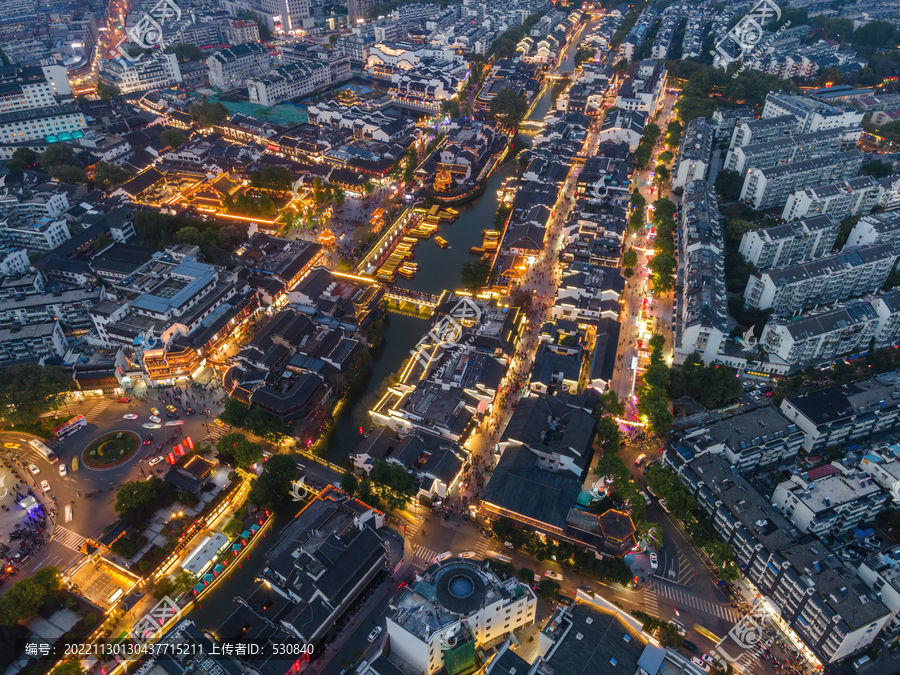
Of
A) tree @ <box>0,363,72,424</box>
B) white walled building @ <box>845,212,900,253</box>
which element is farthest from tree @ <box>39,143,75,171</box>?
white walled building @ <box>845,212,900,253</box>

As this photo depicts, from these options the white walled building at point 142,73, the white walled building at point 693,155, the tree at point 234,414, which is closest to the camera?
the tree at point 234,414

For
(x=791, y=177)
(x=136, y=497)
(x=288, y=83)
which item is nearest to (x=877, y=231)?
(x=791, y=177)

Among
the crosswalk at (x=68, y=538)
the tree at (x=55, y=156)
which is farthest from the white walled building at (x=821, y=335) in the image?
the tree at (x=55, y=156)

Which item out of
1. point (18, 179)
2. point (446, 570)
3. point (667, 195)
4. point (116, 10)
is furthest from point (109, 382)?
point (116, 10)

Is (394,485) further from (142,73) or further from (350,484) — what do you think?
(142,73)

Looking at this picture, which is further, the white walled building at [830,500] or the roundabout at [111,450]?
the roundabout at [111,450]

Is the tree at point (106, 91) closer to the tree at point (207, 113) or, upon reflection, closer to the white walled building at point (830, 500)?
the tree at point (207, 113)
